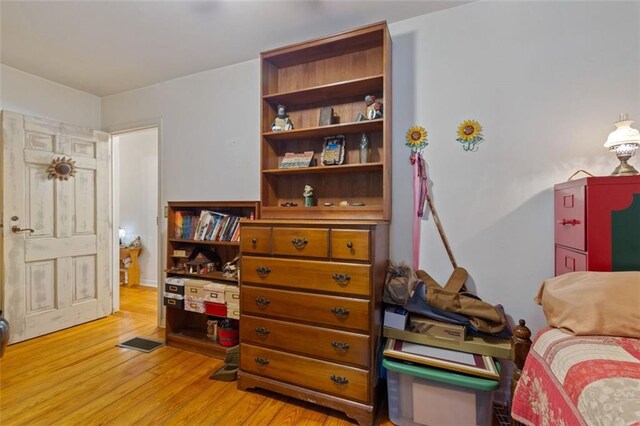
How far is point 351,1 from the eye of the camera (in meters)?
1.73

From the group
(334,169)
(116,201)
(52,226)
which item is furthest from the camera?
(116,201)

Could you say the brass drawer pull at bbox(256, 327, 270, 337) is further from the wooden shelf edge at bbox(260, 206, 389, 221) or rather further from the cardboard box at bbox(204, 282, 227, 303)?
the wooden shelf edge at bbox(260, 206, 389, 221)

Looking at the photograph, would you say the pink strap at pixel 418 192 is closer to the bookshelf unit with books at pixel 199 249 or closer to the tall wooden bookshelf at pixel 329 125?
the tall wooden bookshelf at pixel 329 125

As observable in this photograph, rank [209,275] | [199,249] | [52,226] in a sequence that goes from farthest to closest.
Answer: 1. [52,226]
2. [199,249]
3. [209,275]

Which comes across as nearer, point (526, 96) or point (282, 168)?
point (526, 96)

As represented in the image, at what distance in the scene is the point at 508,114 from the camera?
1.69 meters

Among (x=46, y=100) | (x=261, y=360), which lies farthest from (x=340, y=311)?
(x=46, y=100)

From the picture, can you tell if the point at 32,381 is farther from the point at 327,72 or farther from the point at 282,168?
the point at 327,72

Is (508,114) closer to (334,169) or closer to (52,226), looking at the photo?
(334,169)

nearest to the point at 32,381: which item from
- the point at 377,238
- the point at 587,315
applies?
the point at 377,238

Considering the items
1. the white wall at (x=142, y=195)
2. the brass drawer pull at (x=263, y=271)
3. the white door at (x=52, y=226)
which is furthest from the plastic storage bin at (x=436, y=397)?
the white wall at (x=142, y=195)

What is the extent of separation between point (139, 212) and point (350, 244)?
13.4 feet

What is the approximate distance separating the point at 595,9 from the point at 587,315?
1.64 metres

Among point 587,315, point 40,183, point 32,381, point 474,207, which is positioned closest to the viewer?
point 587,315
